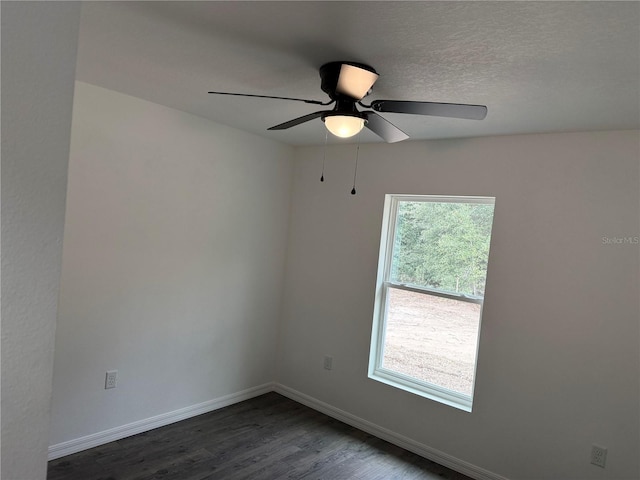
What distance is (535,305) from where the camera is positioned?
2.94 metres

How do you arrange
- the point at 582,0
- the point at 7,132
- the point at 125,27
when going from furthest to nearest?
the point at 125,27
the point at 582,0
the point at 7,132

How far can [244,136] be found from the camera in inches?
150

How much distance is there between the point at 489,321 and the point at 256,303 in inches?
80.7

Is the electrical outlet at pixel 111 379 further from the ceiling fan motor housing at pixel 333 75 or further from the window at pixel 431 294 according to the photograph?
the ceiling fan motor housing at pixel 333 75

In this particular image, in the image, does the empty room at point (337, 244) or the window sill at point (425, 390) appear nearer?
the empty room at point (337, 244)

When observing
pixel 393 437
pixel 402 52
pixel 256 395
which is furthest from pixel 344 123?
pixel 256 395

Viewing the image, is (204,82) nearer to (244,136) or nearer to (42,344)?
(244,136)

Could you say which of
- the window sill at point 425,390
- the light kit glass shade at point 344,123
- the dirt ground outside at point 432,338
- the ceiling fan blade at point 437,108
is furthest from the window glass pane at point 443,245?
the light kit glass shade at point 344,123

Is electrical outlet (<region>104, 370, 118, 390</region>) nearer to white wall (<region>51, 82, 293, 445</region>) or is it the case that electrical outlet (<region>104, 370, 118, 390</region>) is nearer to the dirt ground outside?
white wall (<region>51, 82, 293, 445</region>)

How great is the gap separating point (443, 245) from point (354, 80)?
6.11 ft

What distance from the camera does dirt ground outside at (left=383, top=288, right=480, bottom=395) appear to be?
3.36 m

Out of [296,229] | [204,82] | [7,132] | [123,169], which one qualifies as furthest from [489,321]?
[7,132]

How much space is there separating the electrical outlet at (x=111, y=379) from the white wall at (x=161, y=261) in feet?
0.13

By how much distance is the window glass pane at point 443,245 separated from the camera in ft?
10.8
